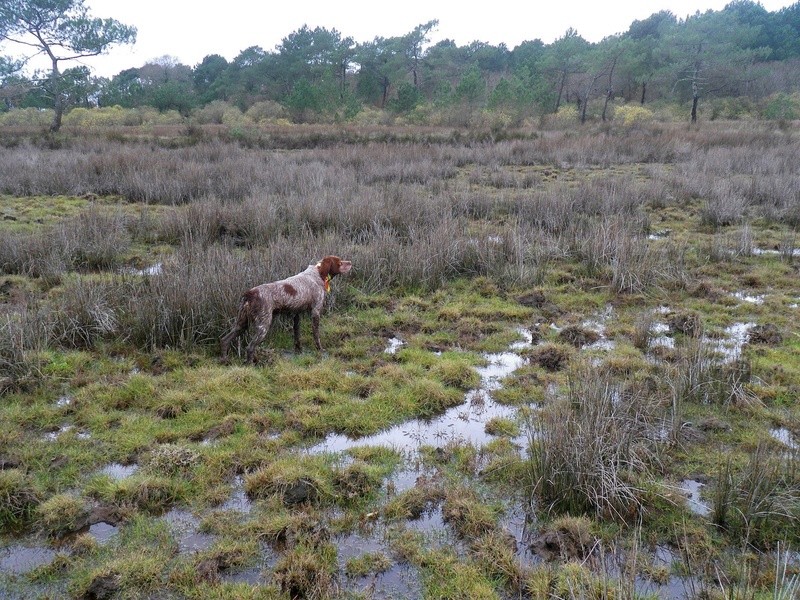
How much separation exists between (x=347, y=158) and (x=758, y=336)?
12503 mm

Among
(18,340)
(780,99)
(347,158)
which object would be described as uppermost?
(780,99)

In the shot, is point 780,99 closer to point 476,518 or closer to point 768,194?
Answer: point 768,194

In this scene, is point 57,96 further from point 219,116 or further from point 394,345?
point 394,345

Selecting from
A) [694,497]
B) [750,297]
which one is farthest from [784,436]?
[750,297]

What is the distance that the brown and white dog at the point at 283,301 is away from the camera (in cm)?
495

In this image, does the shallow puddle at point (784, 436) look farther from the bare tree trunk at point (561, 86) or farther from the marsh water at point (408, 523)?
the bare tree trunk at point (561, 86)

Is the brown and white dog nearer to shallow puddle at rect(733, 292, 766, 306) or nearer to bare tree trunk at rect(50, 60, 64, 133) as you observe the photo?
shallow puddle at rect(733, 292, 766, 306)

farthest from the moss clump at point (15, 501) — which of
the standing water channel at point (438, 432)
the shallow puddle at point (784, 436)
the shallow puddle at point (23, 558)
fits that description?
the shallow puddle at point (784, 436)

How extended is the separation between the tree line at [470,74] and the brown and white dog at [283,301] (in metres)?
26.4

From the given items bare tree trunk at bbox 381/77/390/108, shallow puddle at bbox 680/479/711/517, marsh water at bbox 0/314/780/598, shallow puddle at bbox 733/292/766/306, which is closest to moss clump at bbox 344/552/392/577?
marsh water at bbox 0/314/780/598

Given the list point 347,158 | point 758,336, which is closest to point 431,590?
point 758,336

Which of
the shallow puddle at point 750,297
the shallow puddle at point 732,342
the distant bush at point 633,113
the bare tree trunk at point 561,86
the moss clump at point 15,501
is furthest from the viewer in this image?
the bare tree trunk at point 561,86

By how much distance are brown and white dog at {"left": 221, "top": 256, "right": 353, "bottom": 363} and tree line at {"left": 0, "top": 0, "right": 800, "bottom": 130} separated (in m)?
26.4

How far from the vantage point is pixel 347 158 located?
16109 millimetres
